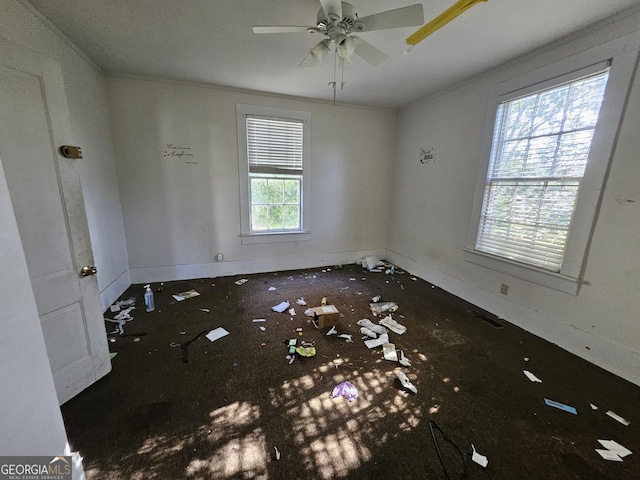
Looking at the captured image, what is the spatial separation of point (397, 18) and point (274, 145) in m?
2.45

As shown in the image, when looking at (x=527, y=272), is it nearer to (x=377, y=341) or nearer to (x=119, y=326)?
(x=377, y=341)

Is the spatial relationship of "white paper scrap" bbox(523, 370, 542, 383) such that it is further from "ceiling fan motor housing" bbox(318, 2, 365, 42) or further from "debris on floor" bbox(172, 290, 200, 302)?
"debris on floor" bbox(172, 290, 200, 302)

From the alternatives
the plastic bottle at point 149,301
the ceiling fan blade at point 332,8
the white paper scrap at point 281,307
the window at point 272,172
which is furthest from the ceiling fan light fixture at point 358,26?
the plastic bottle at point 149,301

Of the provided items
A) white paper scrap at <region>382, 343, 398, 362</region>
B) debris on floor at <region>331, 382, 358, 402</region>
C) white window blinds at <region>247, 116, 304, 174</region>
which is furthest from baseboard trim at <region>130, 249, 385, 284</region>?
debris on floor at <region>331, 382, 358, 402</region>

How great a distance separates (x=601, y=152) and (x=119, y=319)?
4.57m

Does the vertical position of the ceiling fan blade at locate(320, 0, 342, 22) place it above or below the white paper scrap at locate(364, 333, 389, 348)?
above

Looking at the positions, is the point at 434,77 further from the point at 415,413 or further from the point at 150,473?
the point at 150,473

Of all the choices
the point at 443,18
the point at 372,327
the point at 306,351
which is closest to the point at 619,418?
the point at 372,327

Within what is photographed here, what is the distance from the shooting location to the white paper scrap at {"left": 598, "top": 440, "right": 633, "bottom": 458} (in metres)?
1.35

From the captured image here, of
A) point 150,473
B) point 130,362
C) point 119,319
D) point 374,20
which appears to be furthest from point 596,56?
point 119,319

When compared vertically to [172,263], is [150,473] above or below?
below

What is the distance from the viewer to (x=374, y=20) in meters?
1.58

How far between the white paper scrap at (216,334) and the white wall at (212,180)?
1512 mm

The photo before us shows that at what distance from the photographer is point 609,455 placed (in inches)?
52.7
